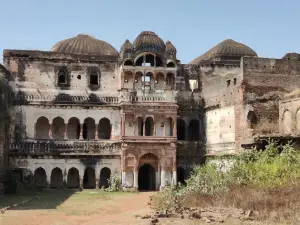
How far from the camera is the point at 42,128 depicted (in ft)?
115

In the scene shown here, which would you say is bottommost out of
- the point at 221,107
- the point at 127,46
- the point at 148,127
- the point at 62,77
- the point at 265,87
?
the point at 148,127

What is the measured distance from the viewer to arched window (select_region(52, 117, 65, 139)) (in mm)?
35188

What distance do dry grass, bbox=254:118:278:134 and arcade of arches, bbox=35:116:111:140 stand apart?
11.6 metres

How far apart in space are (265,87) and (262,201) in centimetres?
1312

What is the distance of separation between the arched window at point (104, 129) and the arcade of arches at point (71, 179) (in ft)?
8.49

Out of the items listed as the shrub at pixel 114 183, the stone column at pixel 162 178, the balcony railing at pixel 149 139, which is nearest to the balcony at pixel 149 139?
the balcony railing at pixel 149 139

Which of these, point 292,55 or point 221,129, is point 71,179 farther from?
point 292,55

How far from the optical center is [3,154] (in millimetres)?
31250

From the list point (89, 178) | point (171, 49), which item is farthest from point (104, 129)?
point (171, 49)

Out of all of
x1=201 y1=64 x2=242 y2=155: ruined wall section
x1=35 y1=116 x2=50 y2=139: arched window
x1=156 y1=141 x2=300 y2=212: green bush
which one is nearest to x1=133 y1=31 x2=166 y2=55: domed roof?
x1=201 y1=64 x2=242 y2=155: ruined wall section

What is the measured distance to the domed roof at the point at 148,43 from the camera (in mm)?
34750

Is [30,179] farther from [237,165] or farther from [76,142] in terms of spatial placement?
[237,165]

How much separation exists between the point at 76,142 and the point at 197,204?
14867mm

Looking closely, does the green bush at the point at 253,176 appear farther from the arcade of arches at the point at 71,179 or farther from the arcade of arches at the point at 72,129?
the arcade of arches at the point at 72,129
